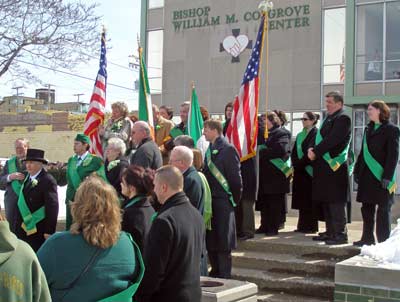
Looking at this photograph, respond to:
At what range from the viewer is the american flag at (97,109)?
30.5 ft

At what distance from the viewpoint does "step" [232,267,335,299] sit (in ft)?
22.3

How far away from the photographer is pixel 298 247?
7625mm

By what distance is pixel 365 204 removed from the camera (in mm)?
7133

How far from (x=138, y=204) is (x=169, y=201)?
492 mm

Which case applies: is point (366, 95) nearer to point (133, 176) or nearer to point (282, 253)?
point (282, 253)

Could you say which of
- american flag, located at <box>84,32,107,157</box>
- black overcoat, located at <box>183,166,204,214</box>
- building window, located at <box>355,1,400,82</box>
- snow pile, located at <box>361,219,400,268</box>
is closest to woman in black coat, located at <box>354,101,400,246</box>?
snow pile, located at <box>361,219,400,268</box>

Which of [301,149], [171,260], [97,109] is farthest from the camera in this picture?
[97,109]

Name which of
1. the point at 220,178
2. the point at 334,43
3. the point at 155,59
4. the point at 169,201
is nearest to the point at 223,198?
the point at 220,178

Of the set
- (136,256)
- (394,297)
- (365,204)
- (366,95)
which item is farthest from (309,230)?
(366,95)

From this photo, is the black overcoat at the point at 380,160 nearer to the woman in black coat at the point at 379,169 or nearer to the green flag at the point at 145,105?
the woman in black coat at the point at 379,169

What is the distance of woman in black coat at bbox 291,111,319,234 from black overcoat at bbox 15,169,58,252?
342 cm

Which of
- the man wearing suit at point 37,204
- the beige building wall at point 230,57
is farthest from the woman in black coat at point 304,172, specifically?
the beige building wall at point 230,57

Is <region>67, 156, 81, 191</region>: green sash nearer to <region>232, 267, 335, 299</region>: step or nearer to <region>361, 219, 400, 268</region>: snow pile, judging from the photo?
<region>232, 267, 335, 299</region>: step

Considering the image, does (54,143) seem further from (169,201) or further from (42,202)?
(169,201)
